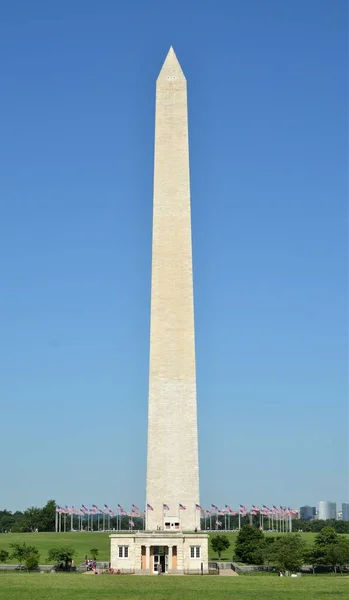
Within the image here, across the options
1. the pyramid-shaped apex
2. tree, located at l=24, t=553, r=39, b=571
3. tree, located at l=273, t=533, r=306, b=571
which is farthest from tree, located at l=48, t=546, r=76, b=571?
the pyramid-shaped apex

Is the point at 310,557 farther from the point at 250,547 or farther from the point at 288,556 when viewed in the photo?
the point at 250,547

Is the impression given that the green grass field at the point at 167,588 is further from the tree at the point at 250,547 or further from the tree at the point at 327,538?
the tree at the point at 250,547

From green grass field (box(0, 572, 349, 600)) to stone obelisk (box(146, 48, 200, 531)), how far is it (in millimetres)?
7322

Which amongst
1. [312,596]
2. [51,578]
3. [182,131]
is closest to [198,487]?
[51,578]

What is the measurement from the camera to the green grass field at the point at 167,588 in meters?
46.2

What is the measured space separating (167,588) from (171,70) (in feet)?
130

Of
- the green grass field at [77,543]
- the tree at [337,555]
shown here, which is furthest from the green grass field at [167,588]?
the green grass field at [77,543]

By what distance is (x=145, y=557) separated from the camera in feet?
209

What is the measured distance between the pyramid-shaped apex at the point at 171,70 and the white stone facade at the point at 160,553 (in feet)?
109

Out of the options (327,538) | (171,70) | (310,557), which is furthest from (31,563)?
(171,70)

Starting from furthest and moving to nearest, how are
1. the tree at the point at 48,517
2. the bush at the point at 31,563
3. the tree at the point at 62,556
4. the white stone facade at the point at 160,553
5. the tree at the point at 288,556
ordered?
the tree at the point at 48,517
the tree at the point at 62,556
the bush at the point at 31,563
the tree at the point at 288,556
the white stone facade at the point at 160,553

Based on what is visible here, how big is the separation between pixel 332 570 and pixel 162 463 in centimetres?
1695

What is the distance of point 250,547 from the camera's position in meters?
82.7

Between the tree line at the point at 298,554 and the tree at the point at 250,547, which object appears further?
the tree at the point at 250,547
